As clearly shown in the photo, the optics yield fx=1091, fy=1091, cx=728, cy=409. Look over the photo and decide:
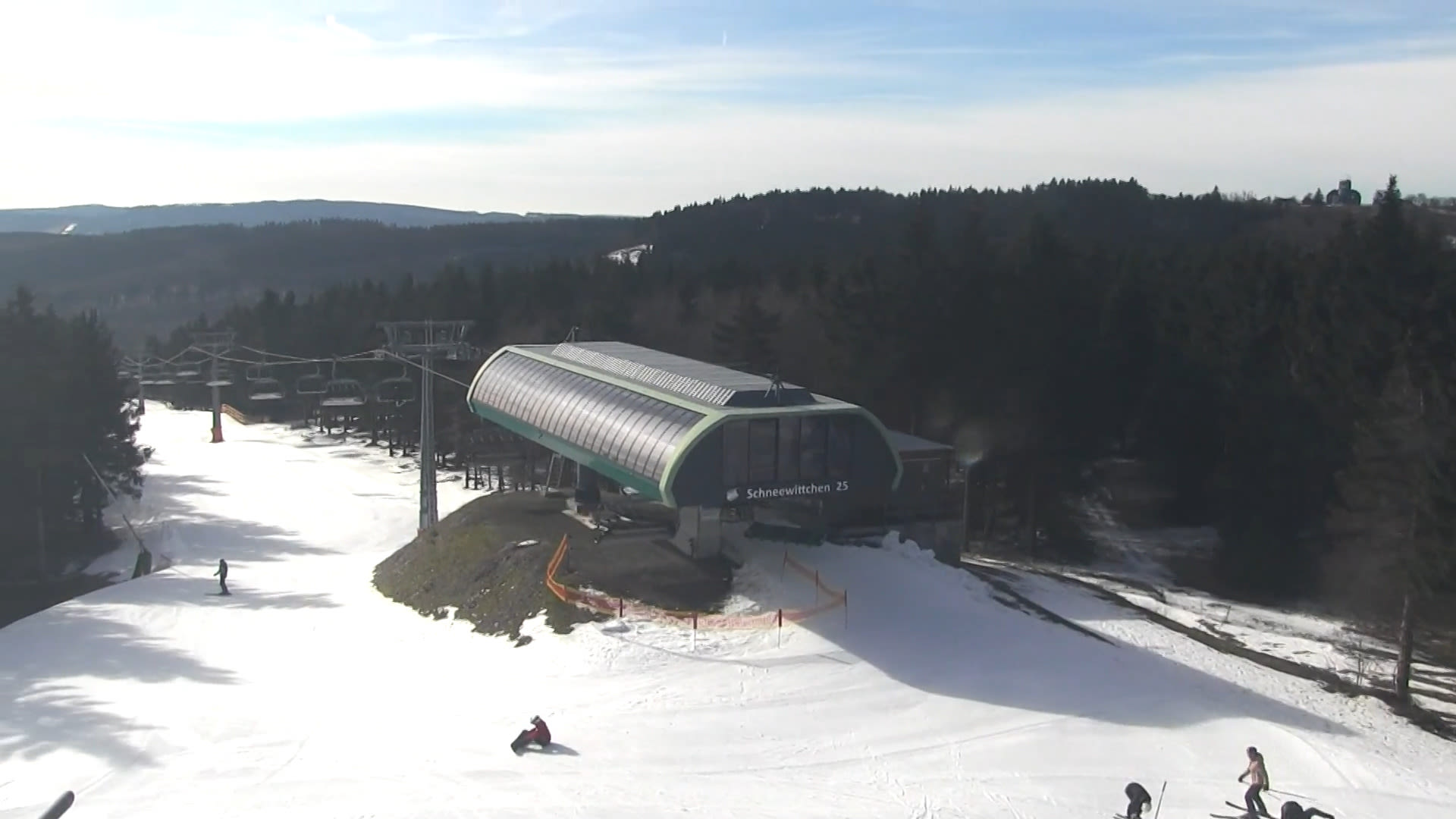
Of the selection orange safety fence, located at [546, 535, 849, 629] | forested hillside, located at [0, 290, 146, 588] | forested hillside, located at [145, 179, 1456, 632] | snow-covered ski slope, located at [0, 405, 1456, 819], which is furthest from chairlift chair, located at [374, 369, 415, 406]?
orange safety fence, located at [546, 535, 849, 629]

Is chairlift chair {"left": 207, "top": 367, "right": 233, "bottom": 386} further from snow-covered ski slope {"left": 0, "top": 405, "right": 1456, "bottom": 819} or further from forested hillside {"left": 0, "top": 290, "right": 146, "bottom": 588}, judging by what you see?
snow-covered ski slope {"left": 0, "top": 405, "right": 1456, "bottom": 819}

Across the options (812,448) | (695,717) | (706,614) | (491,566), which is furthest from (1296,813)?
(491,566)

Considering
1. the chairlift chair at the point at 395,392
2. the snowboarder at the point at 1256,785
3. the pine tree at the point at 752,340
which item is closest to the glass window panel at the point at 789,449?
the snowboarder at the point at 1256,785

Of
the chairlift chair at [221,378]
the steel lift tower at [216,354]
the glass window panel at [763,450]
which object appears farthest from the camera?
the steel lift tower at [216,354]

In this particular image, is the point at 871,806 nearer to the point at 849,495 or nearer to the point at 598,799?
the point at 598,799

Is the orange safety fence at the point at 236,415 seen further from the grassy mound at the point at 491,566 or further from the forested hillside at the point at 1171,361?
the grassy mound at the point at 491,566

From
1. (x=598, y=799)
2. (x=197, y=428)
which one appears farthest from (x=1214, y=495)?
(x=197, y=428)
